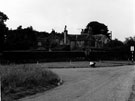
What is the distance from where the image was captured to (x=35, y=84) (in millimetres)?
16547

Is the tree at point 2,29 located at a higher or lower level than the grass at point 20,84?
higher

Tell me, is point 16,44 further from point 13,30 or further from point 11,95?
point 11,95

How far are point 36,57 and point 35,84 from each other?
173ft

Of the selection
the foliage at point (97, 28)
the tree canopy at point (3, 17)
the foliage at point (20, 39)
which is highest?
the foliage at point (97, 28)

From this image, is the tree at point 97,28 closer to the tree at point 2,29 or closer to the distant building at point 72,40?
the distant building at point 72,40

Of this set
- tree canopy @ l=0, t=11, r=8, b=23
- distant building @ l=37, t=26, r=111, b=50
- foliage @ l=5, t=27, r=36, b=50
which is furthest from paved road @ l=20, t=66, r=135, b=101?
distant building @ l=37, t=26, r=111, b=50

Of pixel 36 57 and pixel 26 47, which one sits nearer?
pixel 36 57

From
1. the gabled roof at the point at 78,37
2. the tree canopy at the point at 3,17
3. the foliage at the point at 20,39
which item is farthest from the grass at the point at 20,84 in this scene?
the gabled roof at the point at 78,37

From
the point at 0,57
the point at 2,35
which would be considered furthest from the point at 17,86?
the point at 2,35

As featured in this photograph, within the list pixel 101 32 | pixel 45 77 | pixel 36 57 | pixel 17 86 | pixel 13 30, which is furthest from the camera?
pixel 101 32

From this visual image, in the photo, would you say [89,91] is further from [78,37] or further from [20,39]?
[78,37]

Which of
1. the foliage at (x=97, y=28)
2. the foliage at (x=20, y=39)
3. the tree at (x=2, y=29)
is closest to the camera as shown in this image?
the tree at (x=2, y=29)

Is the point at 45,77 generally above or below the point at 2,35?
below

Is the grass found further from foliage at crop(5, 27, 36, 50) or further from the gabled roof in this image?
the gabled roof
